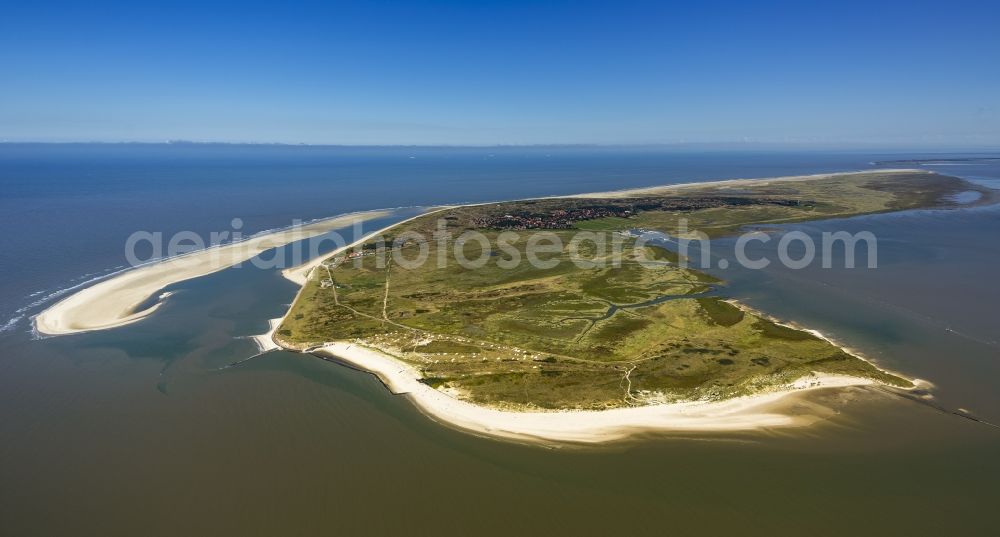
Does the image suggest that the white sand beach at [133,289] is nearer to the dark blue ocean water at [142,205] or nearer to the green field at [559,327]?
the dark blue ocean water at [142,205]

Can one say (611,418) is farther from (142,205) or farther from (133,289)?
(142,205)

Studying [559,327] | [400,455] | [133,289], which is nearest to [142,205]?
[133,289]

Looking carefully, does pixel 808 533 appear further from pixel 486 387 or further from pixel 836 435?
pixel 486 387

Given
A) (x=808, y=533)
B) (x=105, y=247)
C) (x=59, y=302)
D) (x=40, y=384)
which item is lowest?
(x=808, y=533)

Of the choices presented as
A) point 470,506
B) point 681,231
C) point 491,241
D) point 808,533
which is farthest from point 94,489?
point 681,231

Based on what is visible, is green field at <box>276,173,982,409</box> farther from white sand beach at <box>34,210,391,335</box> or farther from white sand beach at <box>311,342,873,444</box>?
white sand beach at <box>34,210,391,335</box>
